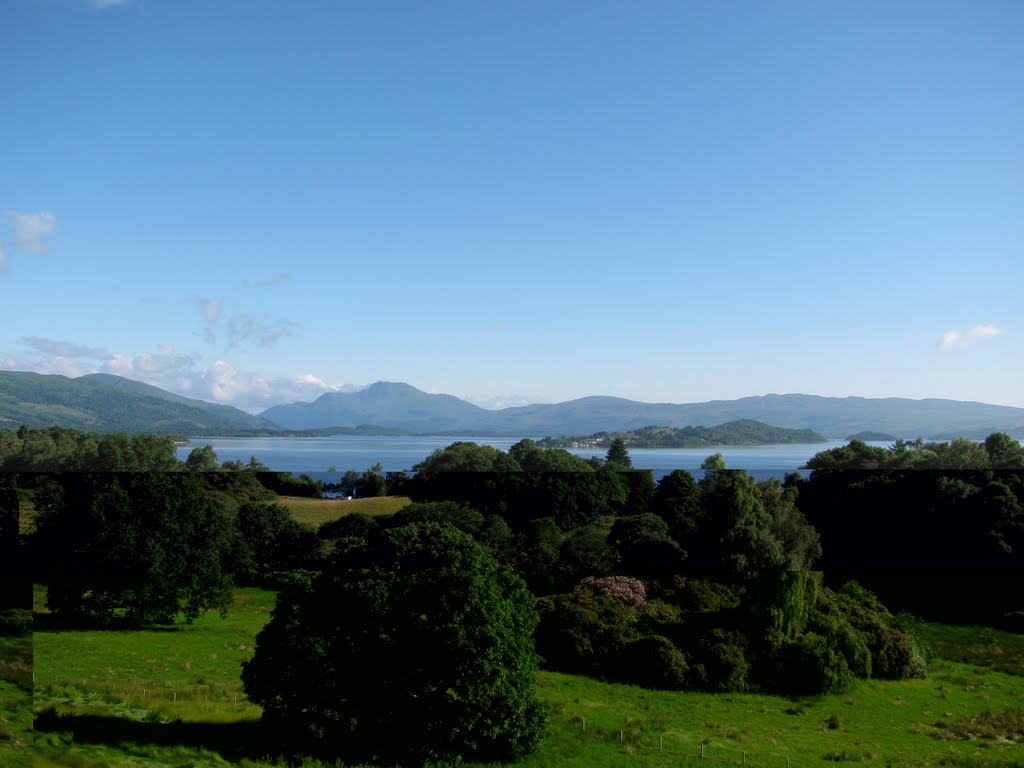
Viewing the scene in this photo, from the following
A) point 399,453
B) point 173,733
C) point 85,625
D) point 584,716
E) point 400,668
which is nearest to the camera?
point 400,668

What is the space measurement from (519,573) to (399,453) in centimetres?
264

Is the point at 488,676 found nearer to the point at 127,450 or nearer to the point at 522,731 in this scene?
the point at 522,731

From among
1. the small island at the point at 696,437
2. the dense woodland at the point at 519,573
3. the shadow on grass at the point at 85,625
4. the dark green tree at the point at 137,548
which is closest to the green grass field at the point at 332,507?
the dense woodland at the point at 519,573

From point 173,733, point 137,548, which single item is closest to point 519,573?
point 173,733

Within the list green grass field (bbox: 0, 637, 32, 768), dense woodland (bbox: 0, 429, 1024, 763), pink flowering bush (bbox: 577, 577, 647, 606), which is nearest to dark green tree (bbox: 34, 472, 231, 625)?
dense woodland (bbox: 0, 429, 1024, 763)

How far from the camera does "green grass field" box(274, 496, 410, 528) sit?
847 cm

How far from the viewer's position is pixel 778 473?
31.1ft

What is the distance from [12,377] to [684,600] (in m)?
40.8

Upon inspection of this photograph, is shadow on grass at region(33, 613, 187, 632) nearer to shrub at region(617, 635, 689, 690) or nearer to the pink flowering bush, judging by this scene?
the pink flowering bush

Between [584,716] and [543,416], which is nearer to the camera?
[584,716]

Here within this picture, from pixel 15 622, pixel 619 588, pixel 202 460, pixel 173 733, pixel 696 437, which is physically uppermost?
pixel 696 437

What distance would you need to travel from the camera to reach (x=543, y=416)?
49.6ft

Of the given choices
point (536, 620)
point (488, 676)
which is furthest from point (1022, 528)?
point (488, 676)

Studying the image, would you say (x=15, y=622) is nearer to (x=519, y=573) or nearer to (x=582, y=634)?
(x=519, y=573)
